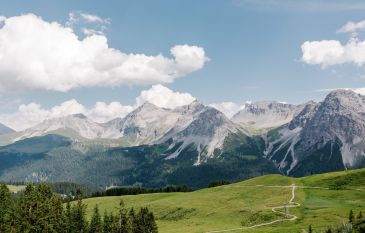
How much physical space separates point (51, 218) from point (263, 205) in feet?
238

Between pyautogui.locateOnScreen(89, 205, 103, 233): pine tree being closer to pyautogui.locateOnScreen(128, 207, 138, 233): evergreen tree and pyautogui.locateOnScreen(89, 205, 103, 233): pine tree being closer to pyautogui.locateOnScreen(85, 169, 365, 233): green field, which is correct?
pyautogui.locateOnScreen(128, 207, 138, 233): evergreen tree

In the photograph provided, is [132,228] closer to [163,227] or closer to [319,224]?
[163,227]

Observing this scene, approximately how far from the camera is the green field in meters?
123

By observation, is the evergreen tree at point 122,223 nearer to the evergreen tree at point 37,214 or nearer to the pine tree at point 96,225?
the pine tree at point 96,225

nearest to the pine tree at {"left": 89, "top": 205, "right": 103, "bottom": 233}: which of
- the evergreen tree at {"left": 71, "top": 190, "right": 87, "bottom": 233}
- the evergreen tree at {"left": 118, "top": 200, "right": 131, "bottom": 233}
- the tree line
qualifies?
the tree line

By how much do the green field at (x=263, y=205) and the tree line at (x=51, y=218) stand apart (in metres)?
17.8

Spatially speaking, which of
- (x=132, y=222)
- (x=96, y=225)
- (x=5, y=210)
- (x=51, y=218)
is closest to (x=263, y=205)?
(x=132, y=222)

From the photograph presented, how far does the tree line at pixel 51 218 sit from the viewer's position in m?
108

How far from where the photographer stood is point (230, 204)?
161 m

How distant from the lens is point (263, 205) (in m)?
150

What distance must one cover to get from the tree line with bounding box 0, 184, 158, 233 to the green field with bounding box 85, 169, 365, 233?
1781 centimetres

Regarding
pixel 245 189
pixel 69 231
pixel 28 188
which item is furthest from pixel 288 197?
pixel 28 188

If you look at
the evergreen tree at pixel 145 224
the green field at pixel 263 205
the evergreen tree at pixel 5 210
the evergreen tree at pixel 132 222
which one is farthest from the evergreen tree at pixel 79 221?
the green field at pixel 263 205

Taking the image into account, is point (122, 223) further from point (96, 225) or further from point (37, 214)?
point (37, 214)
